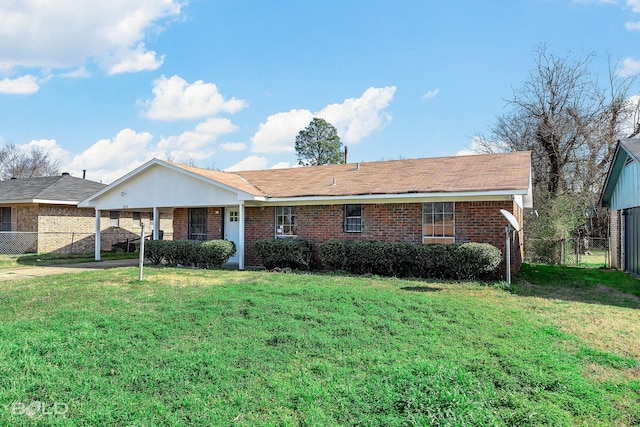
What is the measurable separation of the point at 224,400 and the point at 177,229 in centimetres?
1428

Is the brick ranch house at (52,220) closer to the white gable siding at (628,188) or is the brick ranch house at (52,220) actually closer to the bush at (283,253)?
the bush at (283,253)

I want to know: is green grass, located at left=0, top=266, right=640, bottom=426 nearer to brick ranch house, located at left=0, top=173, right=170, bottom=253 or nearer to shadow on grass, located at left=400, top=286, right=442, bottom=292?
shadow on grass, located at left=400, top=286, right=442, bottom=292

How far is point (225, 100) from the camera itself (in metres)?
18.4

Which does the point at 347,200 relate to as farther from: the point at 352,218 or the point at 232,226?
the point at 232,226

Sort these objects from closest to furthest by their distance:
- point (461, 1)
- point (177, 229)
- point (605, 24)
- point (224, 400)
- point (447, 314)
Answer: point (224, 400)
point (447, 314)
point (461, 1)
point (605, 24)
point (177, 229)

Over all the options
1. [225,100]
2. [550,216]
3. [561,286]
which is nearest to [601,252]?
[550,216]

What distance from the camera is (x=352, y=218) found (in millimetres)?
13906

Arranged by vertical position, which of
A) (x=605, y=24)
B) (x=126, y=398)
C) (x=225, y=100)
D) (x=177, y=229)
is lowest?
(x=126, y=398)

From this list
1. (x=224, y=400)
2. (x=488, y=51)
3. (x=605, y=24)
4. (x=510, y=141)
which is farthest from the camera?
(x=510, y=141)

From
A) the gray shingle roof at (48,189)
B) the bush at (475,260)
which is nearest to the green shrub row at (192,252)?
the bush at (475,260)

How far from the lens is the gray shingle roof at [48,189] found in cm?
2050

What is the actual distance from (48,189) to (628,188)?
82.5ft

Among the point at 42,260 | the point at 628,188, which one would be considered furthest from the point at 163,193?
the point at 628,188

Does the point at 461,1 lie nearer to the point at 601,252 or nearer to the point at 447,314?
the point at 447,314
